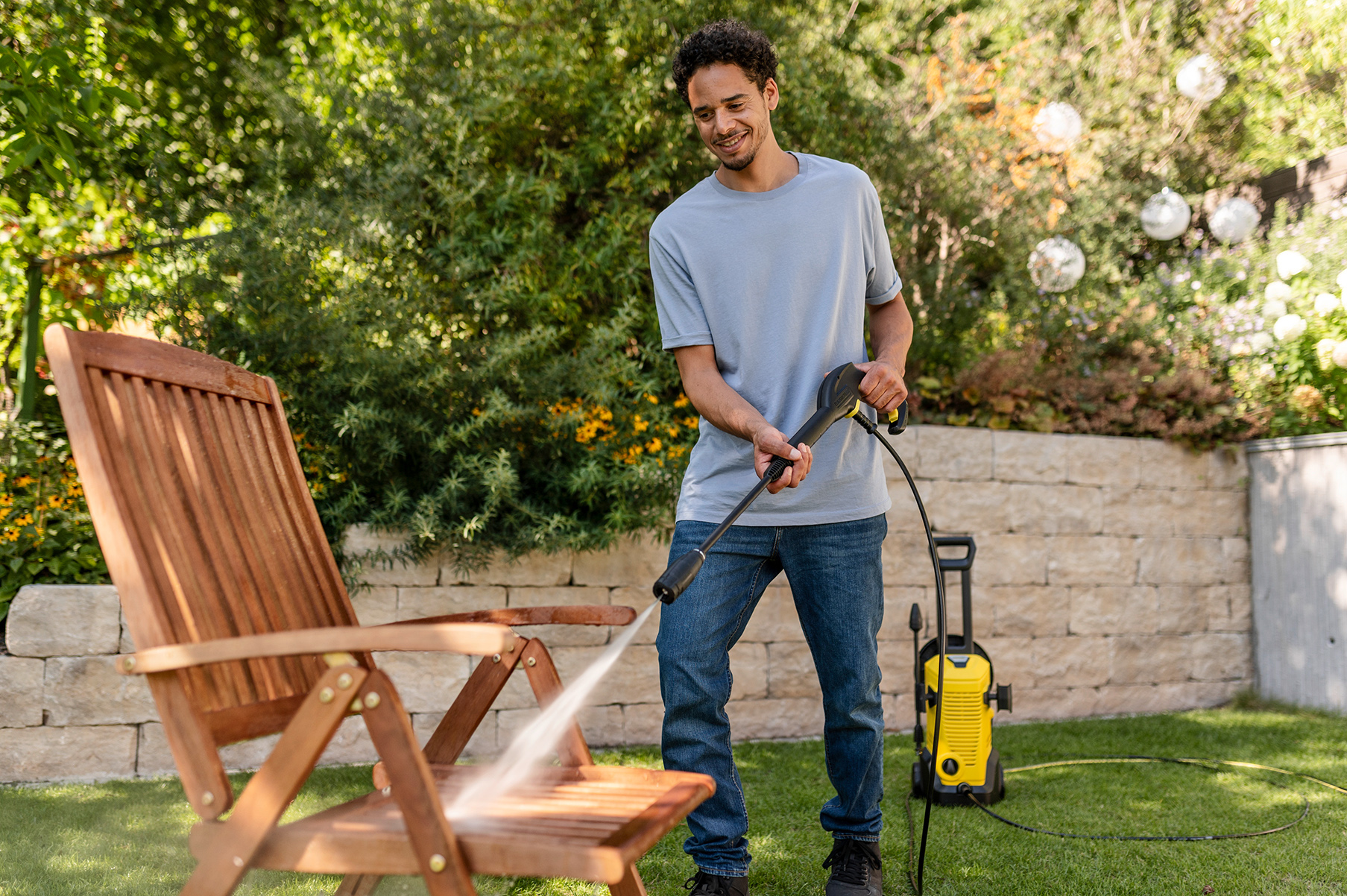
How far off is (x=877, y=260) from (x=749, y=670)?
83.8 inches

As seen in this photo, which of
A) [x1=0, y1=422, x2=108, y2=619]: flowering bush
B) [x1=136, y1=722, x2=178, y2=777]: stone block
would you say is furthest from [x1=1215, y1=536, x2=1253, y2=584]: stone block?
[x1=0, y1=422, x2=108, y2=619]: flowering bush

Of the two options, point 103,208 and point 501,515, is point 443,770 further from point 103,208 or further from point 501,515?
point 103,208

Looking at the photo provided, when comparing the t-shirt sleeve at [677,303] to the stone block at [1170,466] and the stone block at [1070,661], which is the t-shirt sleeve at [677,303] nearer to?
the stone block at [1070,661]

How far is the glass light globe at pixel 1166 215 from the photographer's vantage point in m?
5.76

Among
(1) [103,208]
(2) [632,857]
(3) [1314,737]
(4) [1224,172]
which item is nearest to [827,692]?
(2) [632,857]

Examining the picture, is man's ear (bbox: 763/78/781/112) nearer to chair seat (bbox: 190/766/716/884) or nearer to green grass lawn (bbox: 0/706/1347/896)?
chair seat (bbox: 190/766/716/884)

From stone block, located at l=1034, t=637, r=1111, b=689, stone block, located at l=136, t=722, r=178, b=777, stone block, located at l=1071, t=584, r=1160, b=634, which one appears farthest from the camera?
stone block, located at l=1071, t=584, r=1160, b=634

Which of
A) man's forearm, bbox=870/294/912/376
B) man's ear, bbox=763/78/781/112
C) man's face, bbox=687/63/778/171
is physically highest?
man's ear, bbox=763/78/781/112

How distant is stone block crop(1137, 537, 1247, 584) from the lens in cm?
470

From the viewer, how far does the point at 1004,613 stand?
4387 mm

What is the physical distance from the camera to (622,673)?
3.72m

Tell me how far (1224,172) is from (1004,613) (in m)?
4.65

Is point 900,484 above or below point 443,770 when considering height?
above

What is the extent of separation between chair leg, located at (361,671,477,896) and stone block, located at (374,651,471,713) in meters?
2.38
